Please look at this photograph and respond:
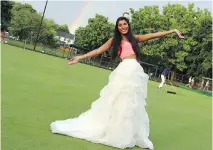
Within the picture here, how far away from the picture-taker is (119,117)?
5.27 meters

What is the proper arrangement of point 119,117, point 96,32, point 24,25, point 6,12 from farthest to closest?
point 6,12, point 96,32, point 24,25, point 119,117

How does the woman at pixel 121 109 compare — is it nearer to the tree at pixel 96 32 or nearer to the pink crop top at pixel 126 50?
the pink crop top at pixel 126 50

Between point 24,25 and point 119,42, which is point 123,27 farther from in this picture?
point 24,25

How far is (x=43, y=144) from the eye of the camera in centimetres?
446

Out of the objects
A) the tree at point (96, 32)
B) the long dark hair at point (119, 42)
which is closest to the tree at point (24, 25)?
the tree at point (96, 32)

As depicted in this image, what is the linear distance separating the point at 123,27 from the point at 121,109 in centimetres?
125

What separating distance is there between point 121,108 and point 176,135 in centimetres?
225

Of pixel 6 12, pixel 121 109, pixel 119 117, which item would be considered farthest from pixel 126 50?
pixel 6 12

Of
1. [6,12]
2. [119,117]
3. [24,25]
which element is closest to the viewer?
[119,117]

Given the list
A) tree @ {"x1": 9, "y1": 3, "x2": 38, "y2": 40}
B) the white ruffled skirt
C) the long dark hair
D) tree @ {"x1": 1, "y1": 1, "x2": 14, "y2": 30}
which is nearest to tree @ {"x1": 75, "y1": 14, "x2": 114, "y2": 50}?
tree @ {"x1": 9, "y1": 3, "x2": 38, "y2": 40}

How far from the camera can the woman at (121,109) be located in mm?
5215

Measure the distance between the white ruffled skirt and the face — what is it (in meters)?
0.45

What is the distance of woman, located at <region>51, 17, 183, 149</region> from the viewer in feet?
17.1

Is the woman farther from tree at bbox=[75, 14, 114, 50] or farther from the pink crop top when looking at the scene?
tree at bbox=[75, 14, 114, 50]
